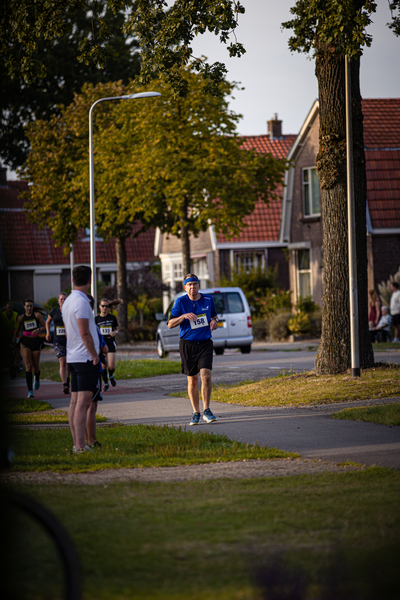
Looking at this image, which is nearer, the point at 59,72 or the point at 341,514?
the point at 341,514

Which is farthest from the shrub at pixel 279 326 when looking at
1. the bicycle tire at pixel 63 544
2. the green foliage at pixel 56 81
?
the bicycle tire at pixel 63 544

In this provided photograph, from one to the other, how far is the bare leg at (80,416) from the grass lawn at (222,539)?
5.47ft

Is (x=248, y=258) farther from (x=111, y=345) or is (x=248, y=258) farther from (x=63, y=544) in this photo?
(x=63, y=544)

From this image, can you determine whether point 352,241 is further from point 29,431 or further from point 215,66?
point 29,431

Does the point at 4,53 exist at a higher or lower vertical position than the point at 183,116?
lower

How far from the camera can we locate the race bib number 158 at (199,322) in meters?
10.8

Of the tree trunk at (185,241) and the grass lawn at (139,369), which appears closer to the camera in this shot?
the grass lawn at (139,369)

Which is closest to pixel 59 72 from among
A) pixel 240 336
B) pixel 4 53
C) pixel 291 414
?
pixel 240 336

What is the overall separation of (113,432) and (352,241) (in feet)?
18.4

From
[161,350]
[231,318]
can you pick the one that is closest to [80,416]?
[231,318]

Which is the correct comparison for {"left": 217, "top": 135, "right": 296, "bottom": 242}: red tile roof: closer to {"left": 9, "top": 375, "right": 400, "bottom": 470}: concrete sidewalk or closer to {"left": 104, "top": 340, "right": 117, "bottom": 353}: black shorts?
{"left": 104, "top": 340, "right": 117, "bottom": 353}: black shorts

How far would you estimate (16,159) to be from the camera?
137ft

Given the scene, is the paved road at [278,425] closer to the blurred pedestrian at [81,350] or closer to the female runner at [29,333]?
the female runner at [29,333]

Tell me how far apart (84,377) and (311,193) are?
27201 millimetres
